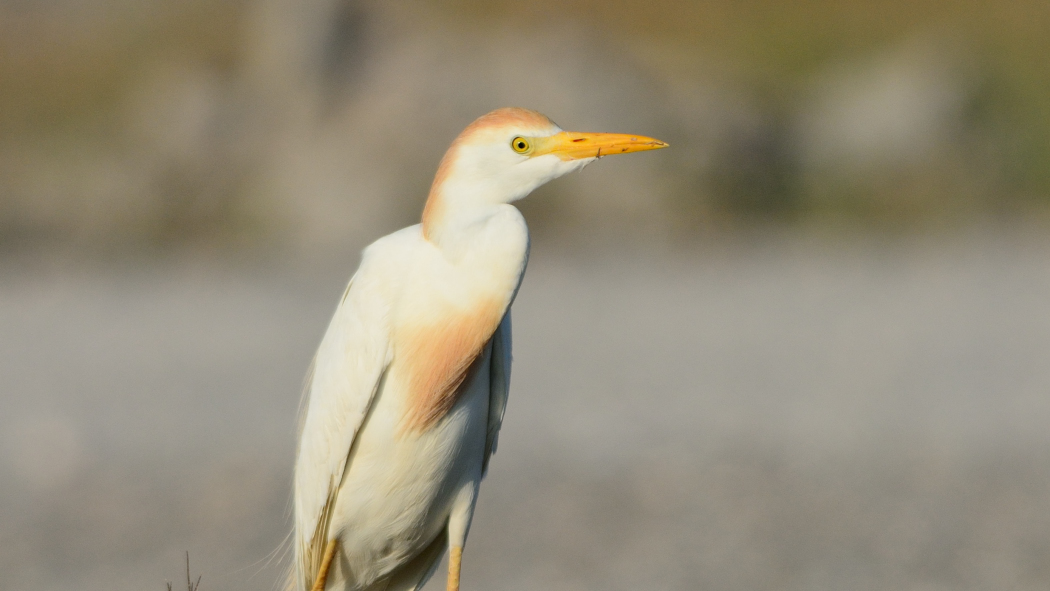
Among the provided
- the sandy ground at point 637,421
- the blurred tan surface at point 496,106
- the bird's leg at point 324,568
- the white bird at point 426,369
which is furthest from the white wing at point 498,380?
the blurred tan surface at point 496,106

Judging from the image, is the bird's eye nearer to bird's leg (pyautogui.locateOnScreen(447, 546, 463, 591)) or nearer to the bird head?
the bird head

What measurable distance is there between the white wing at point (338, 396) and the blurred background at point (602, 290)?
9.44 ft

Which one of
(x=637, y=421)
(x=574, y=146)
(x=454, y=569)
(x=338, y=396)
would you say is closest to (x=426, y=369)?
(x=338, y=396)

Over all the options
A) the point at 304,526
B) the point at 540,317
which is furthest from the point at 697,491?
the point at 304,526

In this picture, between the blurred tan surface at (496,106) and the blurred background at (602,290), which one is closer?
the blurred background at (602,290)

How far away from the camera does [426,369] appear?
2414 mm

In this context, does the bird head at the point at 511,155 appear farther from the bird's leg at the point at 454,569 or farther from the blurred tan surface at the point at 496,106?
the blurred tan surface at the point at 496,106

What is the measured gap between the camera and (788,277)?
9.98m

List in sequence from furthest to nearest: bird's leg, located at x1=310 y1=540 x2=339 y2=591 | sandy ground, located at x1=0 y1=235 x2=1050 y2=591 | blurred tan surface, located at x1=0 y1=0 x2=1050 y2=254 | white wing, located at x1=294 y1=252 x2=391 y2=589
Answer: blurred tan surface, located at x1=0 y1=0 x2=1050 y2=254
sandy ground, located at x1=0 y1=235 x2=1050 y2=591
bird's leg, located at x1=310 y1=540 x2=339 y2=591
white wing, located at x1=294 y1=252 x2=391 y2=589

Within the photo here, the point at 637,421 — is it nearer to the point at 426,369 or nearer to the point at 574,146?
the point at 426,369

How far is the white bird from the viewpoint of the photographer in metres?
2.24

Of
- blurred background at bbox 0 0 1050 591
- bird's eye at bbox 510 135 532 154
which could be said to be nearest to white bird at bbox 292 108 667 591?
bird's eye at bbox 510 135 532 154

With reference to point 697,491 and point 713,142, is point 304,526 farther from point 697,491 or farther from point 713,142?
point 713,142

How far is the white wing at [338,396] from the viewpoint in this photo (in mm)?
2436
